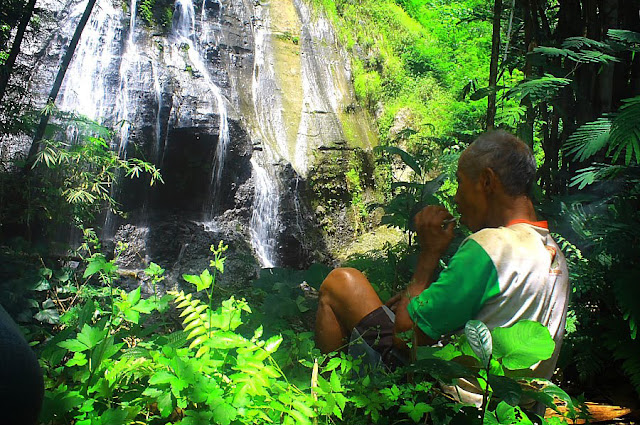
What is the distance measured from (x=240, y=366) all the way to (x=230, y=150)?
22.5ft

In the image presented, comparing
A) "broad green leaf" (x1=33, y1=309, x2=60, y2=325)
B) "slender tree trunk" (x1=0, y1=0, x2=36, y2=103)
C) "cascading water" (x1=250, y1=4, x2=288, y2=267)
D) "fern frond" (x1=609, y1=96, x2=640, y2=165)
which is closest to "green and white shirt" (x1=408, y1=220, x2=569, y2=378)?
"fern frond" (x1=609, y1=96, x2=640, y2=165)

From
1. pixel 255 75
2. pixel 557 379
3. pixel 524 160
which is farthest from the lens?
pixel 255 75

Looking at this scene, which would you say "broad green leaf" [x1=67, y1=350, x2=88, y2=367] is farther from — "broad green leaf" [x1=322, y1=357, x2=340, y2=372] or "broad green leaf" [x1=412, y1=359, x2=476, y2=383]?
"broad green leaf" [x1=412, y1=359, x2=476, y2=383]

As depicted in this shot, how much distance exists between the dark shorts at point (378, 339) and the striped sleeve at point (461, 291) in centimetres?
37

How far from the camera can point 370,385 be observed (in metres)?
1.41

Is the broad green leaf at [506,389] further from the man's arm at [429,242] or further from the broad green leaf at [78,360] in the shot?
the broad green leaf at [78,360]

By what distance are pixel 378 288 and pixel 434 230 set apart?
139 cm

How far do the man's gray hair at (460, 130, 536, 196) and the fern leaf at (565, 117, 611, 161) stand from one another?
895 mm

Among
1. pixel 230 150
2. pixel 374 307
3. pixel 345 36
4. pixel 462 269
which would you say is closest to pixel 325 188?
pixel 230 150

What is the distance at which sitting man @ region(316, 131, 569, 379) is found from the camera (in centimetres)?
148

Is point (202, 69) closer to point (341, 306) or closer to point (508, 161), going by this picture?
point (341, 306)

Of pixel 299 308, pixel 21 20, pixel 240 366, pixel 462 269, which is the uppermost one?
pixel 21 20

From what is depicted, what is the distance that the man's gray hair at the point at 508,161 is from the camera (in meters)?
1.67

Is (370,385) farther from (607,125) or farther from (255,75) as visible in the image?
(255,75)
